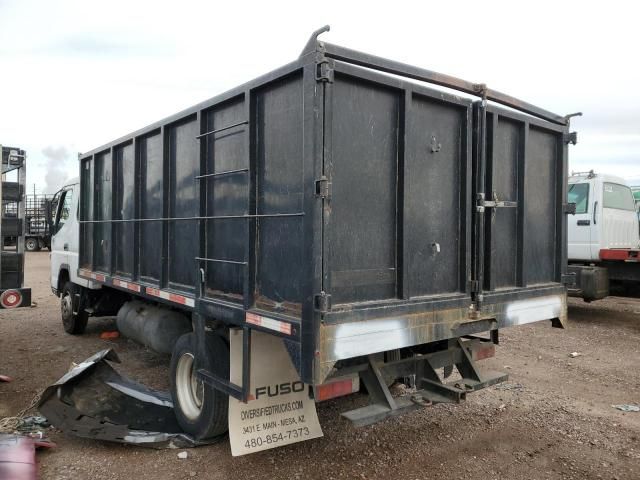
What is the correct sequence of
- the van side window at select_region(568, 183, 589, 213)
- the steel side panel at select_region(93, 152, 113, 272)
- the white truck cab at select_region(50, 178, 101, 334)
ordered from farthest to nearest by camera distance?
the van side window at select_region(568, 183, 589, 213)
the white truck cab at select_region(50, 178, 101, 334)
the steel side panel at select_region(93, 152, 113, 272)

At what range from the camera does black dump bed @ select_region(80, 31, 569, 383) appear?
303 cm

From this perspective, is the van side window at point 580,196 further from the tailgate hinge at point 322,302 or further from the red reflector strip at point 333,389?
the tailgate hinge at point 322,302

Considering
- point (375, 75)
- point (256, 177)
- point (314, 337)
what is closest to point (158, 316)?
point (256, 177)

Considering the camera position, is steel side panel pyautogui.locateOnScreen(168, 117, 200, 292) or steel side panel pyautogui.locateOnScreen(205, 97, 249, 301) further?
steel side panel pyautogui.locateOnScreen(168, 117, 200, 292)

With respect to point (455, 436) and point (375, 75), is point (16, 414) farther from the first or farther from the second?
point (375, 75)

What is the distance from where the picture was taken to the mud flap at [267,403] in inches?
143

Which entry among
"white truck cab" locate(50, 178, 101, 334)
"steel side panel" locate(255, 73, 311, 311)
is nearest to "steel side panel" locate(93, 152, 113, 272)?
"white truck cab" locate(50, 178, 101, 334)

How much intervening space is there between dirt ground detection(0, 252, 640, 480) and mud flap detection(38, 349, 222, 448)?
0.11 m

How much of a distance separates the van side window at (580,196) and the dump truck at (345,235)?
5.49m

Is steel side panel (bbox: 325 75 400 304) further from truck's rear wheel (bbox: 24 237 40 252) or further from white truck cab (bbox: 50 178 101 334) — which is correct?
truck's rear wheel (bbox: 24 237 40 252)

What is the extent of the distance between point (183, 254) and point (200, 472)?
5.91ft

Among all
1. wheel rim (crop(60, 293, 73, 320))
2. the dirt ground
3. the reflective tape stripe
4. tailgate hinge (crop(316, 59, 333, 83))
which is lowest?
the dirt ground

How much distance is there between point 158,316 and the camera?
5406 mm

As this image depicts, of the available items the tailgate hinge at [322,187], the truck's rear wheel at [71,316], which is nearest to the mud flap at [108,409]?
the tailgate hinge at [322,187]
